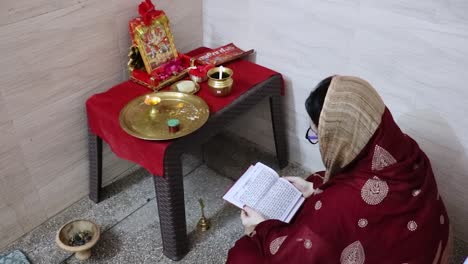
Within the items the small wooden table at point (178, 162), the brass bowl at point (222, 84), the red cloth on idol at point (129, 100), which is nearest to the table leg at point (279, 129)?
the small wooden table at point (178, 162)

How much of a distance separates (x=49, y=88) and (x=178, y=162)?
0.57m

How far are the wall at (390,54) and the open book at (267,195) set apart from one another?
21.1 inches

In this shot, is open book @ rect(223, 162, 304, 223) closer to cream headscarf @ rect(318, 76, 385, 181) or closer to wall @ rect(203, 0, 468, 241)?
cream headscarf @ rect(318, 76, 385, 181)

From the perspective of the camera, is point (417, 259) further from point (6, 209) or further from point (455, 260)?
point (6, 209)

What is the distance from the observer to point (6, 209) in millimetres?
1677

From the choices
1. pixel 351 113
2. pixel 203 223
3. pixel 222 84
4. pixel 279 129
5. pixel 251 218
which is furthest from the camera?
pixel 279 129

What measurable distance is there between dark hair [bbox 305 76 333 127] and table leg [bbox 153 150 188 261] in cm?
53

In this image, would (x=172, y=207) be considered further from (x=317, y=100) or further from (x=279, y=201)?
(x=317, y=100)

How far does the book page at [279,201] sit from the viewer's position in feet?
4.83

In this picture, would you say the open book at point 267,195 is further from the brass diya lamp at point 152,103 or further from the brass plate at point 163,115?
the brass diya lamp at point 152,103

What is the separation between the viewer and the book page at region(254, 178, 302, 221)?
4.83ft

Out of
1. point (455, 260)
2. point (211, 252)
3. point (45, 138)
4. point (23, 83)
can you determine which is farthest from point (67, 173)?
point (455, 260)

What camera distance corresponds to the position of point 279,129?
6.75 feet

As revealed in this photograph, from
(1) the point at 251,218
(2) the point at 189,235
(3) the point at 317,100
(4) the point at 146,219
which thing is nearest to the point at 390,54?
(3) the point at 317,100
